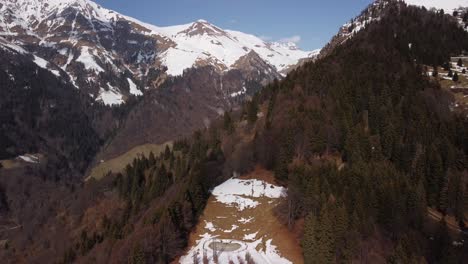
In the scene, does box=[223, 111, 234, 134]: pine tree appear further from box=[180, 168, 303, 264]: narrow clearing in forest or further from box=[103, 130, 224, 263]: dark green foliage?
box=[180, 168, 303, 264]: narrow clearing in forest

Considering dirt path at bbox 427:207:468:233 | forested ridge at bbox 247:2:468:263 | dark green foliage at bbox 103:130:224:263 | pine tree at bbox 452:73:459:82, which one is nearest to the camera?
forested ridge at bbox 247:2:468:263

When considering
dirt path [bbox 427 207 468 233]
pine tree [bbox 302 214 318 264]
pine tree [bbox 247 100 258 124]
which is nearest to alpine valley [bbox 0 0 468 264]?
pine tree [bbox 302 214 318 264]

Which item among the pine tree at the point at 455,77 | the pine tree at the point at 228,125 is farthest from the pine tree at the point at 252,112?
the pine tree at the point at 455,77

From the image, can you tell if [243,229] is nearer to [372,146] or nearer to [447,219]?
[447,219]

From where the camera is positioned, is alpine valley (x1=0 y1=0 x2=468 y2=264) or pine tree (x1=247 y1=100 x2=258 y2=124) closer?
alpine valley (x1=0 y1=0 x2=468 y2=264)

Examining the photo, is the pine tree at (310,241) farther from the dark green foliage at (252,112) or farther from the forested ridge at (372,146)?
the dark green foliage at (252,112)

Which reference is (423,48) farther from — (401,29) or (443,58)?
(401,29)

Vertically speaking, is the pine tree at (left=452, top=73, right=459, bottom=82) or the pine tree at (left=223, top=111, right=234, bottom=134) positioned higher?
the pine tree at (left=452, top=73, right=459, bottom=82)

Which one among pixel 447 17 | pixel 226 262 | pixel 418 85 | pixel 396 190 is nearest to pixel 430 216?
pixel 396 190

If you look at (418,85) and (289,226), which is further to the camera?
(418,85)
